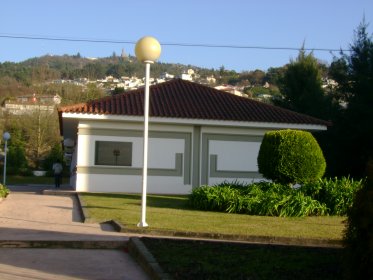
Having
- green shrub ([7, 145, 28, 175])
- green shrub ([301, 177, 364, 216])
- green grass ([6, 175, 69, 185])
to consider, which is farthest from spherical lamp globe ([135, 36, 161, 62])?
green shrub ([7, 145, 28, 175])

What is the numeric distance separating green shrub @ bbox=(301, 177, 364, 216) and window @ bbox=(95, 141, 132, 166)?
385 inches

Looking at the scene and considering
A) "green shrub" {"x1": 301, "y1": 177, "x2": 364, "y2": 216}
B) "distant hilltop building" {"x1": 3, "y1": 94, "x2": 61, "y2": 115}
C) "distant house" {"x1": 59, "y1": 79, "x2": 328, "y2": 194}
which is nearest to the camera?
"green shrub" {"x1": 301, "y1": 177, "x2": 364, "y2": 216}

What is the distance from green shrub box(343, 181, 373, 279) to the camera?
5719mm

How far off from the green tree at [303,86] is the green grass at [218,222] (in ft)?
66.2

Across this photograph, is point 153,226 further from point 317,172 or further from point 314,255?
point 317,172

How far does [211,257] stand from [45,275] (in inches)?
95.3

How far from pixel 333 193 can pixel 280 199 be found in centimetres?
170

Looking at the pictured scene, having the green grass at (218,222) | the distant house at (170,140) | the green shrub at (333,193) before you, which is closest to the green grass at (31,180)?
the distant house at (170,140)

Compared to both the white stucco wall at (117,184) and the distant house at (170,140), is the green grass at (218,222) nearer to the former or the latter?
the white stucco wall at (117,184)

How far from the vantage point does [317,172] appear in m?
17.9

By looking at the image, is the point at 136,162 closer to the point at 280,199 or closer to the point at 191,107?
the point at 191,107

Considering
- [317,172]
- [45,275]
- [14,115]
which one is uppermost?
[14,115]

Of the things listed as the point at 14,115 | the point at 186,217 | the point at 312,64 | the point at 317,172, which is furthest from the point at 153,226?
the point at 14,115

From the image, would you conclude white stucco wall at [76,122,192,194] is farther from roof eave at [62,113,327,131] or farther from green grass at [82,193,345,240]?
green grass at [82,193,345,240]
